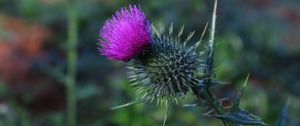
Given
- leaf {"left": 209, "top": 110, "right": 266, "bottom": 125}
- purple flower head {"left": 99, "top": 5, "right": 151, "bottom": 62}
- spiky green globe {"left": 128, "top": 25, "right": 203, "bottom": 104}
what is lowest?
leaf {"left": 209, "top": 110, "right": 266, "bottom": 125}

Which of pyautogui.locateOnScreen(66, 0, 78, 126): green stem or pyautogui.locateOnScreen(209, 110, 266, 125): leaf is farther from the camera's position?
pyautogui.locateOnScreen(66, 0, 78, 126): green stem

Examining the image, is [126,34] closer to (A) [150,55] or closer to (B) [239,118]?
(A) [150,55]

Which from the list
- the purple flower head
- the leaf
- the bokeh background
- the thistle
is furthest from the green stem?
the leaf

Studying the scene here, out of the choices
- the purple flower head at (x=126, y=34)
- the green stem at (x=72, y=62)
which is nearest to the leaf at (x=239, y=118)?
the purple flower head at (x=126, y=34)

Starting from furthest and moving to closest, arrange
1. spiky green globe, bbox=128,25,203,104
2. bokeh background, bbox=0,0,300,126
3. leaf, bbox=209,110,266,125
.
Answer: bokeh background, bbox=0,0,300,126 < spiky green globe, bbox=128,25,203,104 < leaf, bbox=209,110,266,125

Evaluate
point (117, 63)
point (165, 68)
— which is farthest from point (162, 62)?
point (117, 63)

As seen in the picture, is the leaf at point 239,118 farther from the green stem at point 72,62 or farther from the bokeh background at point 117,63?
the green stem at point 72,62

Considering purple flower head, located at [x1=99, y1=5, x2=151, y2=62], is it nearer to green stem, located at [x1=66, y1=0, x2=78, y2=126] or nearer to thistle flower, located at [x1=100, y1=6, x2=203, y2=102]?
thistle flower, located at [x1=100, y1=6, x2=203, y2=102]

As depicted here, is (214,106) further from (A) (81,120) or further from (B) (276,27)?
Result: (B) (276,27)
